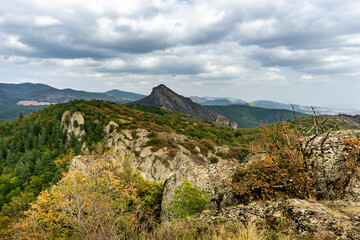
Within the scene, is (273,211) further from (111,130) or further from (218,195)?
(111,130)

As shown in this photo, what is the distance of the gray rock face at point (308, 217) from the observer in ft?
20.4

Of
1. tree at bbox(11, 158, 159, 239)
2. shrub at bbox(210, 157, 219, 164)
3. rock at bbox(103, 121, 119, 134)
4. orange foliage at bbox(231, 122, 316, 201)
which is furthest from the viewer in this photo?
rock at bbox(103, 121, 119, 134)

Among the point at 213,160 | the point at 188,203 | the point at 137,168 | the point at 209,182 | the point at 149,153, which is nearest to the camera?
Result: the point at 188,203

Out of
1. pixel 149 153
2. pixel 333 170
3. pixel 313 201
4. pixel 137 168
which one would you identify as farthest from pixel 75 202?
pixel 149 153

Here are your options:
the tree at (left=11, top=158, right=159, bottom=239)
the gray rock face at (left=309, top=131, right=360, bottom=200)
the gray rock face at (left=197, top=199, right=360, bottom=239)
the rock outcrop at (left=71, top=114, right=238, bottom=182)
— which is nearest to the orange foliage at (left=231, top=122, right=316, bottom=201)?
the gray rock face at (left=309, top=131, right=360, bottom=200)

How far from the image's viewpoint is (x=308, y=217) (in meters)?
7.10

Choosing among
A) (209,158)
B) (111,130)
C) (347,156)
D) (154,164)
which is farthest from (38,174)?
(347,156)

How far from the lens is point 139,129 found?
5991cm

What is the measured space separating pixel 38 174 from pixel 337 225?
7465 centimetres

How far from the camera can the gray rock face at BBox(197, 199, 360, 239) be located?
244 inches

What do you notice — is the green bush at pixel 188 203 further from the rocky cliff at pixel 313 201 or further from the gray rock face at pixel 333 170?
the gray rock face at pixel 333 170

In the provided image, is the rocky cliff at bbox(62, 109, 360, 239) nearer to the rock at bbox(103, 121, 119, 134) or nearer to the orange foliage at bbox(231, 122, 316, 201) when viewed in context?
the orange foliage at bbox(231, 122, 316, 201)

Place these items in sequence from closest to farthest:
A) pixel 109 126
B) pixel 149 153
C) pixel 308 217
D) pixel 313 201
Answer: pixel 308 217 < pixel 313 201 < pixel 149 153 < pixel 109 126

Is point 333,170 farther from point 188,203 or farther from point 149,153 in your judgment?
point 149,153
